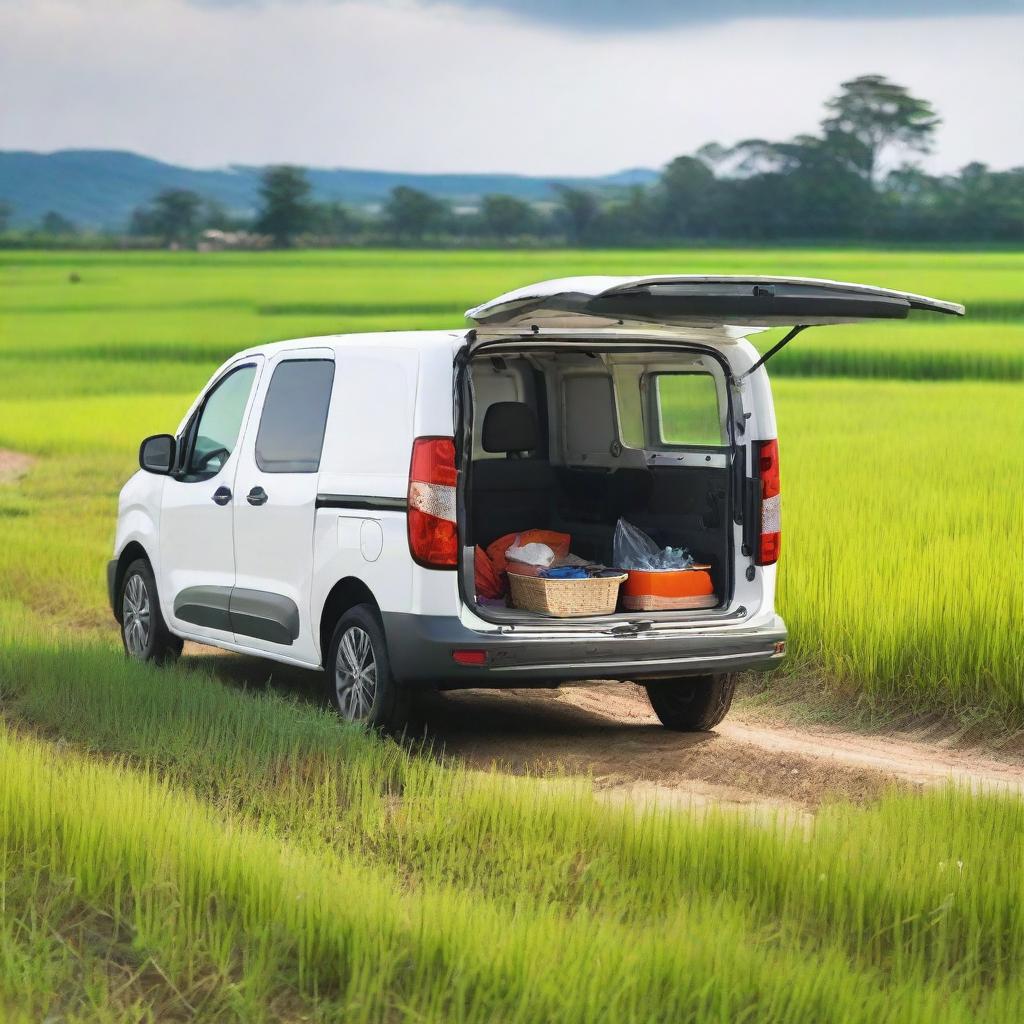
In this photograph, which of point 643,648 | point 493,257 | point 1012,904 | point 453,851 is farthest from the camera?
point 493,257

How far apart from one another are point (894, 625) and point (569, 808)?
4.12 m

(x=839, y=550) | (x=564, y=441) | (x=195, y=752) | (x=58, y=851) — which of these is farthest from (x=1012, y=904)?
(x=839, y=550)

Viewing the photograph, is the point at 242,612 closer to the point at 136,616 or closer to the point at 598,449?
the point at 136,616

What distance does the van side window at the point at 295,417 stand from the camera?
8969 mm

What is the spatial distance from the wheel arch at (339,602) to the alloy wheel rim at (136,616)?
2256 millimetres

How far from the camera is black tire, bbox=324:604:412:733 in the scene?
8.30m

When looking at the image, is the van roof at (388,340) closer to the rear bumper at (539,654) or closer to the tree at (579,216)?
the rear bumper at (539,654)

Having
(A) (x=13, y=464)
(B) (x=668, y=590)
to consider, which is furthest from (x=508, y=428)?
(A) (x=13, y=464)

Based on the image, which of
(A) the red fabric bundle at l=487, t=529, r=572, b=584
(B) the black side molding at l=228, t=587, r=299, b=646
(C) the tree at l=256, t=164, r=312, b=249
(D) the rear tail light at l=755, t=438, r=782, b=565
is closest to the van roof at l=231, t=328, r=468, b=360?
(A) the red fabric bundle at l=487, t=529, r=572, b=584

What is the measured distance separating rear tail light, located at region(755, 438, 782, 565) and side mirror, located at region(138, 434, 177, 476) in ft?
10.7

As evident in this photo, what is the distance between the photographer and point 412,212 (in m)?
118

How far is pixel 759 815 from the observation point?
6.64 metres

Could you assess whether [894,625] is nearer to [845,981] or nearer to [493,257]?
→ [845,981]

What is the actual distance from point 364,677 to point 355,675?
3.0 inches
